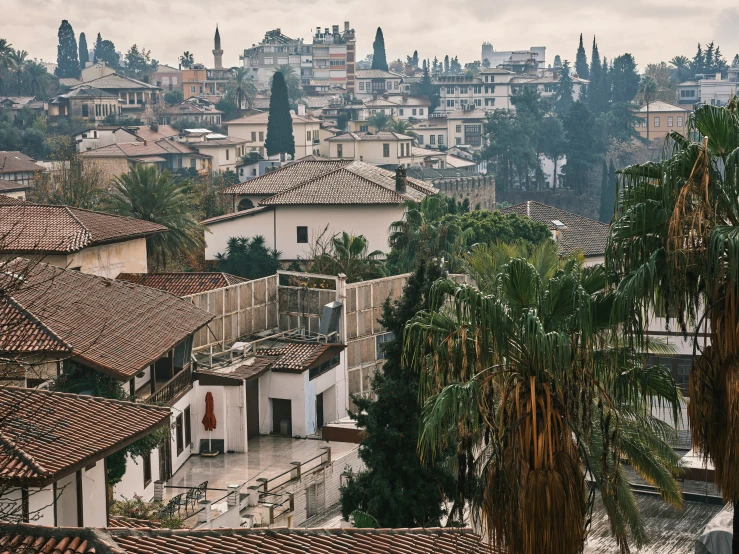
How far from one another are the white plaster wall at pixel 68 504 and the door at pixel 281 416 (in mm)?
16423

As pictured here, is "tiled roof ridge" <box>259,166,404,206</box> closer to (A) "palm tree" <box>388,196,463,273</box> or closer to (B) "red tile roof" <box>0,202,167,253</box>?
(A) "palm tree" <box>388,196,463,273</box>

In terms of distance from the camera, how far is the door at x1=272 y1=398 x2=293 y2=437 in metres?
34.2

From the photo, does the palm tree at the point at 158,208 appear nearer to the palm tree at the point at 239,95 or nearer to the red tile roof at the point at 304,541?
the red tile roof at the point at 304,541

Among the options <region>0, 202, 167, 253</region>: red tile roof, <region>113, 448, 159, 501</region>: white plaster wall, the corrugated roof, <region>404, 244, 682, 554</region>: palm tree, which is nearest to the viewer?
<region>404, 244, 682, 554</region>: palm tree

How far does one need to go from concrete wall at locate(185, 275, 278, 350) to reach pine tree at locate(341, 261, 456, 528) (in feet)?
41.6

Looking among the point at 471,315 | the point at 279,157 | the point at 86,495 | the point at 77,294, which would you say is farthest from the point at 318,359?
the point at 279,157

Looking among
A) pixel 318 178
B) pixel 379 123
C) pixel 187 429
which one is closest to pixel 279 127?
pixel 379 123

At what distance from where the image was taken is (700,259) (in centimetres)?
1145

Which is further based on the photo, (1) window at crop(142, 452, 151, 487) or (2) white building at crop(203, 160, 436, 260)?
(2) white building at crop(203, 160, 436, 260)

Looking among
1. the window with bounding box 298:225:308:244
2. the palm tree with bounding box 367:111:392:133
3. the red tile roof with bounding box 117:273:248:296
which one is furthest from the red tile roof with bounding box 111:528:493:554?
the palm tree with bounding box 367:111:392:133

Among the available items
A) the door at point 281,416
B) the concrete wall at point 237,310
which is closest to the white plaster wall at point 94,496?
the concrete wall at point 237,310

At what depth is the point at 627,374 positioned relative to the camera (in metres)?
12.4

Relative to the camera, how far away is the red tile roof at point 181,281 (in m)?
38.3

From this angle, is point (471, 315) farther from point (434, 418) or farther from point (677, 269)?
point (677, 269)
